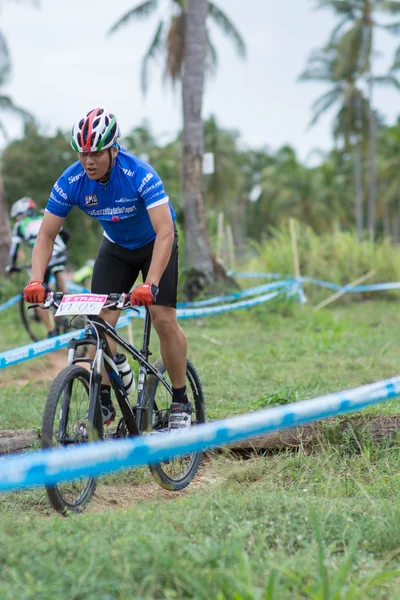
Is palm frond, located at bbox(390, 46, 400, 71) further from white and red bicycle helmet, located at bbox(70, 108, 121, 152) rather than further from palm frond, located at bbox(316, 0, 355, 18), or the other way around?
white and red bicycle helmet, located at bbox(70, 108, 121, 152)

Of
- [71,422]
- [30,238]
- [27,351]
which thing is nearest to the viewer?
[71,422]

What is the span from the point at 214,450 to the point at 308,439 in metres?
0.63

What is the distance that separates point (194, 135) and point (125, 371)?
9.24 m

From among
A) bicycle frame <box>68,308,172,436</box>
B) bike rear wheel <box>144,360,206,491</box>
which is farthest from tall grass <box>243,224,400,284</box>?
bicycle frame <box>68,308,172,436</box>

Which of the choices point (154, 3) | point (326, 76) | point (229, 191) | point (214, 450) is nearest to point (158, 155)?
point (229, 191)

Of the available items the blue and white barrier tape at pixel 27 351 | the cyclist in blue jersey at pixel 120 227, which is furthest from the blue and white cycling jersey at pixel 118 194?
the blue and white barrier tape at pixel 27 351

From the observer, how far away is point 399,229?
209 feet

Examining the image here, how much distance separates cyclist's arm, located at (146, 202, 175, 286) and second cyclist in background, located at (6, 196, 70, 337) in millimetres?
4683

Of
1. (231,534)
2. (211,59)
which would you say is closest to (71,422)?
(231,534)

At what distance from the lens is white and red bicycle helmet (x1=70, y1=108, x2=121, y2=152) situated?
3.55m

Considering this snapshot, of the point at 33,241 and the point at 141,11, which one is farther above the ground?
the point at 141,11

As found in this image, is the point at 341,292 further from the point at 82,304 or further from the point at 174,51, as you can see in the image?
the point at 174,51

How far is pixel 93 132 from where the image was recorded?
3.54 m

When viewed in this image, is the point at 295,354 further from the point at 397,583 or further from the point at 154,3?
the point at 154,3
